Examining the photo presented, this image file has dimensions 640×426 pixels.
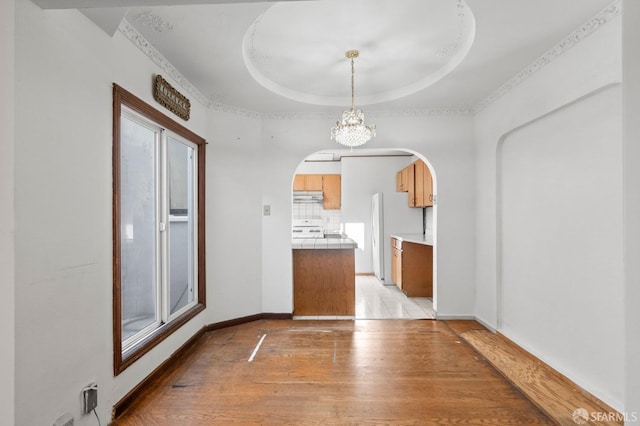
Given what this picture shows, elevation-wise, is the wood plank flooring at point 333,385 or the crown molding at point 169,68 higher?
the crown molding at point 169,68

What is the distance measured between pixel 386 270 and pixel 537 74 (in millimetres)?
3699

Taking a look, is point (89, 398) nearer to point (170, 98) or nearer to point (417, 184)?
point (170, 98)

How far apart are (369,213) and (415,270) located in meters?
1.82

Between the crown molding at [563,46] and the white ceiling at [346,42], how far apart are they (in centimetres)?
4

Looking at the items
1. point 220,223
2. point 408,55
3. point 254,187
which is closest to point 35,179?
point 220,223

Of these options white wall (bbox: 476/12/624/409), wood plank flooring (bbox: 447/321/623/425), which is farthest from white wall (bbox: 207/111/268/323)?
white wall (bbox: 476/12/624/409)

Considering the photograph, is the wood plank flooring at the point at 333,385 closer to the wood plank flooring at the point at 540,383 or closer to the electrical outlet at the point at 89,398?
the wood plank flooring at the point at 540,383

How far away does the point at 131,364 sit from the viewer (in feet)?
6.53

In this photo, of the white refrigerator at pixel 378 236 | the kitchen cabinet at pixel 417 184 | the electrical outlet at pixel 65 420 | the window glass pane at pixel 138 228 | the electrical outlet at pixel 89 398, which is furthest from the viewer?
the white refrigerator at pixel 378 236

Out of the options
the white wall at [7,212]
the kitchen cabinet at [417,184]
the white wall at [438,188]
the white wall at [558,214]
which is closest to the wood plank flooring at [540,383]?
the white wall at [558,214]

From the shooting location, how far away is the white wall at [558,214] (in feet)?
6.18

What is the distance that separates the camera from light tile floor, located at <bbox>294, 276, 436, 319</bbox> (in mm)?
3720

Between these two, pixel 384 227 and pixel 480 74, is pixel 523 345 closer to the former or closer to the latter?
pixel 480 74

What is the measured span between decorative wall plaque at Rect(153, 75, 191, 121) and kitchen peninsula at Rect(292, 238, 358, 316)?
188cm
